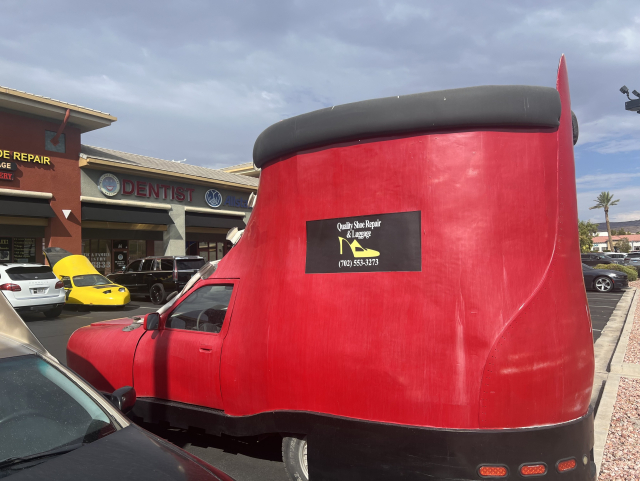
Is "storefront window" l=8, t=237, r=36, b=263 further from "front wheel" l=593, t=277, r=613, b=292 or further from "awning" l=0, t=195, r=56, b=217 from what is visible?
"front wheel" l=593, t=277, r=613, b=292

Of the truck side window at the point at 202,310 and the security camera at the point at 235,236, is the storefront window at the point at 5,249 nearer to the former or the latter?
the truck side window at the point at 202,310

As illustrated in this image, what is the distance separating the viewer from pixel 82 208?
22109 mm

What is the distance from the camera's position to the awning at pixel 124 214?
22328 millimetres

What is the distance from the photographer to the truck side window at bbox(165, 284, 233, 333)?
12.7 feet

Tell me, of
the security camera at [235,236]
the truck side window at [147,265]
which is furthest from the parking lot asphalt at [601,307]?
the truck side window at [147,265]

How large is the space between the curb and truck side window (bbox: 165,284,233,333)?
3.27 m

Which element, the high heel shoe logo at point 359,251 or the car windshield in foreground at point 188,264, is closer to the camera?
the high heel shoe logo at point 359,251

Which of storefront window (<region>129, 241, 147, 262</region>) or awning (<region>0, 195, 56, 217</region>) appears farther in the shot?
storefront window (<region>129, 241, 147, 262</region>)

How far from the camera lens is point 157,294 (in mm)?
17266

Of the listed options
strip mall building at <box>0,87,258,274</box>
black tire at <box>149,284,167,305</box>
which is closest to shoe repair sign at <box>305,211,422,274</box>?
black tire at <box>149,284,167,305</box>

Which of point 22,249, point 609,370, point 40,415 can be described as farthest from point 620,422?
point 22,249

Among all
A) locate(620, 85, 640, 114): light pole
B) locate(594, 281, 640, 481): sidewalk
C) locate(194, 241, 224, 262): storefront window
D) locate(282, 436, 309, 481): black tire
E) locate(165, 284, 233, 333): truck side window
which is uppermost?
locate(620, 85, 640, 114): light pole

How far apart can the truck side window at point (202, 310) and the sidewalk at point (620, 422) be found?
3.24 metres

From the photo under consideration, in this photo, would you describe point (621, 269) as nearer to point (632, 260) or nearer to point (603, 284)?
point (603, 284)
